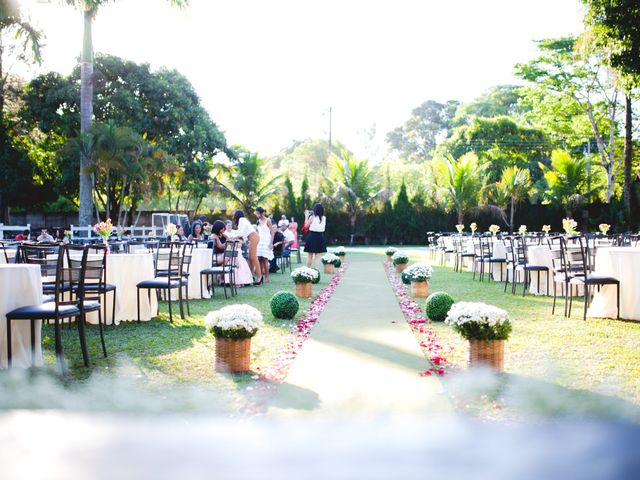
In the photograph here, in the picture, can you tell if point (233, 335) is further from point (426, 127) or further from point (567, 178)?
point (426, 127)

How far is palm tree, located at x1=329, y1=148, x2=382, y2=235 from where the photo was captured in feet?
116

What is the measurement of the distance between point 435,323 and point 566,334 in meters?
1.73

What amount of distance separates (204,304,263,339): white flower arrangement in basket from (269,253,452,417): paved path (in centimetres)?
59

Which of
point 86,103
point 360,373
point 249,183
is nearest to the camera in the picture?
point 360,373

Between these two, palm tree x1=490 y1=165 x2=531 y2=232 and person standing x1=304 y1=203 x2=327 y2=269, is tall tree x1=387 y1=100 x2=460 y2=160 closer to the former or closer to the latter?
palm tree x1=490 y1=165 x2=531 y2=232

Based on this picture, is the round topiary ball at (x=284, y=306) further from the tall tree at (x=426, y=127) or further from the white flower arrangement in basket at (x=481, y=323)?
the tall tree at (x=426, y=127)

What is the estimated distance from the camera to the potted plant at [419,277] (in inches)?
455

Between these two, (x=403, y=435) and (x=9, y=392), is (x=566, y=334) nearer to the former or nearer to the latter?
(x=403, y=435)

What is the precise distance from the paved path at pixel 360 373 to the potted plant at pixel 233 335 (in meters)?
0.52

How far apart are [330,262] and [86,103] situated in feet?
37.0

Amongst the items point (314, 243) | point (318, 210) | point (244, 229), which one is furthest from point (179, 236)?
point (318, 210)

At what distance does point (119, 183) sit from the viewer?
1206 inches

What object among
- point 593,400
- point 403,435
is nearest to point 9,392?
point 403,435

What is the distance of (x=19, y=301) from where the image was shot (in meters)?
6.14
